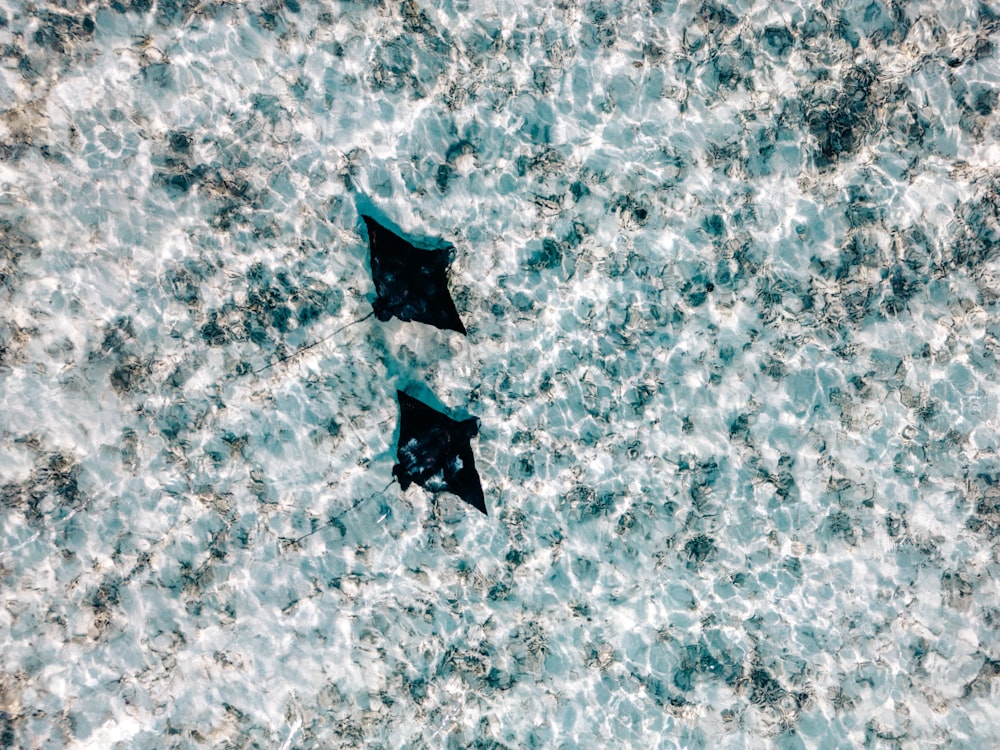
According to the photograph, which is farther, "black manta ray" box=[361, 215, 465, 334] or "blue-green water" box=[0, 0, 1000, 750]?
Answer: "blue-green water" box=[0, 0, 1000, 750]

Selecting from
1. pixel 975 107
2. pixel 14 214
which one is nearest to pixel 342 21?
pixel 14 214

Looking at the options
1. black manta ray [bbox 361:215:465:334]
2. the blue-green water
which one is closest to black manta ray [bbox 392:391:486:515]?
the blue-green water

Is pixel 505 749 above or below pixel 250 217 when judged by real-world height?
below

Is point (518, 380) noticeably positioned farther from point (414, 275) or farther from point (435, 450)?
point (414, 275)

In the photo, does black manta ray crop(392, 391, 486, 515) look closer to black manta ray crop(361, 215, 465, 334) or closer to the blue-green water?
the blue-green water

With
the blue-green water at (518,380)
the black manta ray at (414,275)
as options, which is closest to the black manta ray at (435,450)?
the blue-green water at (518,380)

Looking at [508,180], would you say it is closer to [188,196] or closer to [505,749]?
[188,196]

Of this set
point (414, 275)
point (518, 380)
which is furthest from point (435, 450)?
point (414, 275)
